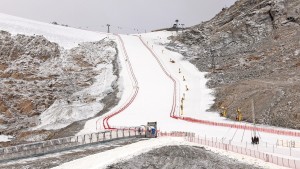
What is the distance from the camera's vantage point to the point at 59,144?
2867cm

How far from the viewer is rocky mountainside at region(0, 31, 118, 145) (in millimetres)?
50281

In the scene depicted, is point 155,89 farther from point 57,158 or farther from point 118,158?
point 118,158

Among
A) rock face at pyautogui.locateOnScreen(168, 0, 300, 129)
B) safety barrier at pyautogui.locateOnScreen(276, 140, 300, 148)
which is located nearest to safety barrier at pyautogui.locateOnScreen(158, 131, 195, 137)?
safety barrier at pyautogui.locateOnScreen(276, 140, 300, 148)

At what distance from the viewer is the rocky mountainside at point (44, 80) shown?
165 ft

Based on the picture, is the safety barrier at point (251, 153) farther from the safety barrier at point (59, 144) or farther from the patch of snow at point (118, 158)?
the safety barrier at point (59, 144)

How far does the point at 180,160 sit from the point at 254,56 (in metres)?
44.1

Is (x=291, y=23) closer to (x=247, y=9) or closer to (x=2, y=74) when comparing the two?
(x=247, y=9)

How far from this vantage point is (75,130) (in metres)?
39.7

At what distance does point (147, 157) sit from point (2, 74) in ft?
138

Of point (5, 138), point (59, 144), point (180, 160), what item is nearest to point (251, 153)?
point (180, 160)

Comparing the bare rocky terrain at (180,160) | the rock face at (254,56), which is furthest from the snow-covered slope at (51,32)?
the bare rocky terrain at (180,160)

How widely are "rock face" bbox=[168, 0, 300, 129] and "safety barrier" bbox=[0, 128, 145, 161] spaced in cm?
1349

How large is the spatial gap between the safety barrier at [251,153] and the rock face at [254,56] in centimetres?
951

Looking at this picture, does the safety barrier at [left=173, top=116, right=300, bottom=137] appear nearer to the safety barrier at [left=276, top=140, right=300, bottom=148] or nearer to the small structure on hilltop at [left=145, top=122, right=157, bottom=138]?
the safety barrier at [left=276, top=140, right=300, bottom=148]
